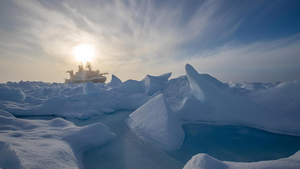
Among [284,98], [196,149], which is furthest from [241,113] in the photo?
[196,149]

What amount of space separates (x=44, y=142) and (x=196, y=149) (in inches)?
128

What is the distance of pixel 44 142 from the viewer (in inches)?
81.3

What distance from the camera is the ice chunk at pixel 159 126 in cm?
270

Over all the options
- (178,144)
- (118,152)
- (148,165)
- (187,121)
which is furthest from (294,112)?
(118,152)

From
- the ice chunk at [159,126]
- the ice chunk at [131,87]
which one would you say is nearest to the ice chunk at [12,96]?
the ice chunk at [131,87]

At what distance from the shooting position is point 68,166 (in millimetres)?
1658

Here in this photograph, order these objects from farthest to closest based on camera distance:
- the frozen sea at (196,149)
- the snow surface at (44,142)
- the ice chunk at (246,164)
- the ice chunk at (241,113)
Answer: the ice chunk at (241,113), the frozen sea at (196,149), the snow surface at (44,142), the ice chunk at (246,164)

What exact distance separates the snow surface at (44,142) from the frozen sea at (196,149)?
0.30 meters

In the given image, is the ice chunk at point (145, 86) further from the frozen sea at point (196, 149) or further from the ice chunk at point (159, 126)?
the frozen sea at point (196, 149)

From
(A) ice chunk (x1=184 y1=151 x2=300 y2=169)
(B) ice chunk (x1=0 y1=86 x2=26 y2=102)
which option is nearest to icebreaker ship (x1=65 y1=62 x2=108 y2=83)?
(B) ice chunk (x1=0 y1=86 x2=26 y2=102)

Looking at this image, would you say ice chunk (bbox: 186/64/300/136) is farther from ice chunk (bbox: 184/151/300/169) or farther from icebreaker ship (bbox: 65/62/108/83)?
icebreaker ship (bbox: 65/62/108/83)

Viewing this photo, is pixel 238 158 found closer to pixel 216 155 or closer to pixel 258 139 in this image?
pixel 216 155

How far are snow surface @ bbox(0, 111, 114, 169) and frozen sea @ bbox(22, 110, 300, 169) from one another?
0.30 m

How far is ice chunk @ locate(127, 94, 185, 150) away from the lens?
106 inches
